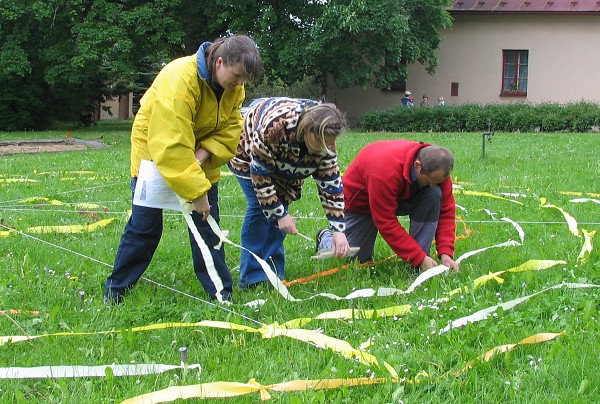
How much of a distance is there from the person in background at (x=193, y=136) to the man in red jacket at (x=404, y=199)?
115cm

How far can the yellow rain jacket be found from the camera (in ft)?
11.7

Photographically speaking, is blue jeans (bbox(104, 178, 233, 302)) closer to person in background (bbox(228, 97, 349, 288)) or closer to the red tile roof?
person in background (bbox(228, 97, 349, 288))

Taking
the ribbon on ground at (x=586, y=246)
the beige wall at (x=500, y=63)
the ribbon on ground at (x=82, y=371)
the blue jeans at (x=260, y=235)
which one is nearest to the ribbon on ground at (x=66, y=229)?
the blue jeans at (x=260, y=235)

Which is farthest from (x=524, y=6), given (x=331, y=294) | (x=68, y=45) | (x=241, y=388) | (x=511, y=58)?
(x=241, y=388)

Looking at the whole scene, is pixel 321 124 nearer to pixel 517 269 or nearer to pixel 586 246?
pixel 517 269

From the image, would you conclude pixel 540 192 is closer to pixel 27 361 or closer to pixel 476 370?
pixel 476 370

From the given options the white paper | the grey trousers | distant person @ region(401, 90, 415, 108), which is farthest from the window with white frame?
the white paper

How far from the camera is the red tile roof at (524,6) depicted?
2845 centimetres

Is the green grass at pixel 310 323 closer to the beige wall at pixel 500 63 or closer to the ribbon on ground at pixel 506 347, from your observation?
the ribbon on ground at pixel 506 347

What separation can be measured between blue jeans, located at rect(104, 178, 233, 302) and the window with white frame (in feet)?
92.4

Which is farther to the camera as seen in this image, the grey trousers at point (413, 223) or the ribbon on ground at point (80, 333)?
the grey trousers at point (413, 223)

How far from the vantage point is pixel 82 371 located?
3.08 metres

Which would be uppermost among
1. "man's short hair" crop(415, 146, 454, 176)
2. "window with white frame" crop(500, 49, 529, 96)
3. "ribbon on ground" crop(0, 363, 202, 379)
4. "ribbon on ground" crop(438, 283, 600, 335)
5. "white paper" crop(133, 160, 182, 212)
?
"window with white frame" crop(500, 49, 529, 96)

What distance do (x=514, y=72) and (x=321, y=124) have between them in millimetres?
28823
